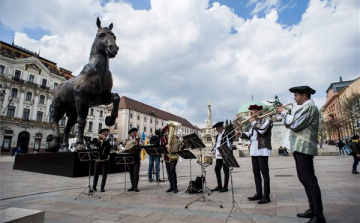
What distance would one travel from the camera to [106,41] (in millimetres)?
7902

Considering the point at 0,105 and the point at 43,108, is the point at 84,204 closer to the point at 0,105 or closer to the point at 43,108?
the point at 0,105

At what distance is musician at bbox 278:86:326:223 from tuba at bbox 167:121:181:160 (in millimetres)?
3373

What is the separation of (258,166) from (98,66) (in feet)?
21.9

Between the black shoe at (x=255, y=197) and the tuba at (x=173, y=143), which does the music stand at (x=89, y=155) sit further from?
the black shoe at (x=255, y=197)

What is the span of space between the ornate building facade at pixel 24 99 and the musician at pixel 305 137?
4521 centimetres

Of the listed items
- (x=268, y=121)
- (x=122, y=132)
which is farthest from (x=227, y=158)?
(x=122, y=132)

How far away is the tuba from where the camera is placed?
6.52m

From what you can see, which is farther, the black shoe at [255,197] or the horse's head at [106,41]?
the horse's head at [106,41]

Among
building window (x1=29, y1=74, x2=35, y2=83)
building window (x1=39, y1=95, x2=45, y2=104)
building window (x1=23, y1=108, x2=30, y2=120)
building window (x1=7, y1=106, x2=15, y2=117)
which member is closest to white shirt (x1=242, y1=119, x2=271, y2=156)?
building window (x1=7, y1=106, x2=15, y2=117)

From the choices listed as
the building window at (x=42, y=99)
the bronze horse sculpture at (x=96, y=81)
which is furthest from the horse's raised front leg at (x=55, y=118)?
the building window at (x=42, y=99)

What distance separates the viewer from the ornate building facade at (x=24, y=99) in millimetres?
38469

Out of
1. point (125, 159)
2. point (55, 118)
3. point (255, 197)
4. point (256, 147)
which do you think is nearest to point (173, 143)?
point (125, 159)

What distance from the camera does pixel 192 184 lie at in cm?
631

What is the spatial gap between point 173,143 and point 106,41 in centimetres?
458
